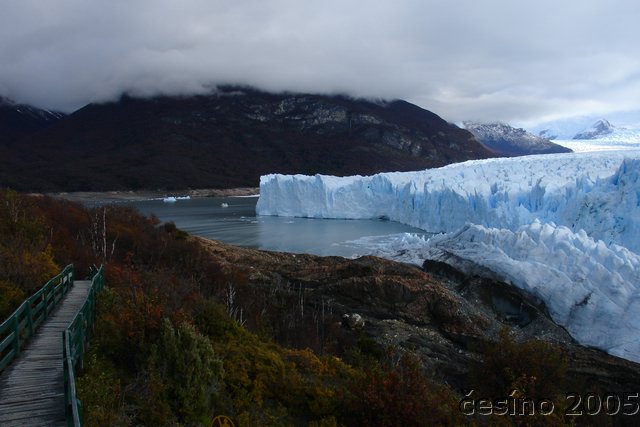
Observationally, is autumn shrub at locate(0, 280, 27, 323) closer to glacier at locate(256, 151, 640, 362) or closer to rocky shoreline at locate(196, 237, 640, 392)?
rocky shoreline at locate(196, 237, 640, 392)

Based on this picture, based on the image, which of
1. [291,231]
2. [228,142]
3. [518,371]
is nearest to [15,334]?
[518,371]

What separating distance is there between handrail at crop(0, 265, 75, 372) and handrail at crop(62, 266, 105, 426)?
53cm

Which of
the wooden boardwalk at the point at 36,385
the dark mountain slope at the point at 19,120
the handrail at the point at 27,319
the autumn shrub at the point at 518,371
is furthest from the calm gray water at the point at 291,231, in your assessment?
the dark mountain slope at the point at 19,120

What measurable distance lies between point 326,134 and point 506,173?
88.9 meters

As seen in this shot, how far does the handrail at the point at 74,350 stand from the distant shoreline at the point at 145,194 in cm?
6082

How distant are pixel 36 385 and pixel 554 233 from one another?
16500 millimetres

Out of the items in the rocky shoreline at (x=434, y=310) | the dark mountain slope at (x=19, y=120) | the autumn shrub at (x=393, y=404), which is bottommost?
the rocky shoreline at (x=434, y=310)

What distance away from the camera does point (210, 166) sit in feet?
323

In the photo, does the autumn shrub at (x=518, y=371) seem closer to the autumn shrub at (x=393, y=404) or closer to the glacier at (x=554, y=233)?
the autumn shrub at (x=393, y=404)

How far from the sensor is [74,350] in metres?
4.50

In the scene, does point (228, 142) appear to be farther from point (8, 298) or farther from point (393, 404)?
point (393, 404)

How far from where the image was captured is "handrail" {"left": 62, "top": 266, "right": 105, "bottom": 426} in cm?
314

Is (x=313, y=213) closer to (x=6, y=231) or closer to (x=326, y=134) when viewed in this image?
(x=6, y=231)

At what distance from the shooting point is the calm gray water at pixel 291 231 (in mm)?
27780
